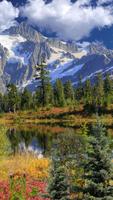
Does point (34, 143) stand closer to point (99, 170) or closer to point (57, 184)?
point (57, 184)

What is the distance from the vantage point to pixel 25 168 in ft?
96.2

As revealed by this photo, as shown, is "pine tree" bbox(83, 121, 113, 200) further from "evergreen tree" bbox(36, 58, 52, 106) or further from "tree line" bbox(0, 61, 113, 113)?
"evergreen tree" bbox(36, 58, 52, 106)

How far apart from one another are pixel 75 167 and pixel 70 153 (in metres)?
2.20

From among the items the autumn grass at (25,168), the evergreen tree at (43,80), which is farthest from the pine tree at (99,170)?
the evergreen tree at (43,80)

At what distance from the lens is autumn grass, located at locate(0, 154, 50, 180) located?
27109 mm

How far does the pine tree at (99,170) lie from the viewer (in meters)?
15.1

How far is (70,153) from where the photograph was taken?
2288cm

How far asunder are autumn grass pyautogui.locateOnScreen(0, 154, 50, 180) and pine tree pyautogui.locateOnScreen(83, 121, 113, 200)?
1114 centimetres

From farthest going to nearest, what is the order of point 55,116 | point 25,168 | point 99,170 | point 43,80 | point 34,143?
point 43,80, point 55,116, point 34,143, point 25,168, point 99,170

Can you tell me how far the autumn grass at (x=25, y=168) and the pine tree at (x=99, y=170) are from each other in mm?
11144

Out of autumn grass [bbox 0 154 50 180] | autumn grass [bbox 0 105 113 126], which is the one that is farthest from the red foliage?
autumn grass [bbox 0 105 113 126]

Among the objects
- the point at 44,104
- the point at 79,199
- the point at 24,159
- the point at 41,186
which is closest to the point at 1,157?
the point at 24,159

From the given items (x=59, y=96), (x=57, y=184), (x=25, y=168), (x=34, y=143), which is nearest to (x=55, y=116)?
(x=59, y=96)

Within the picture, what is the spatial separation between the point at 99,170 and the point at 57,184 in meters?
2.09
